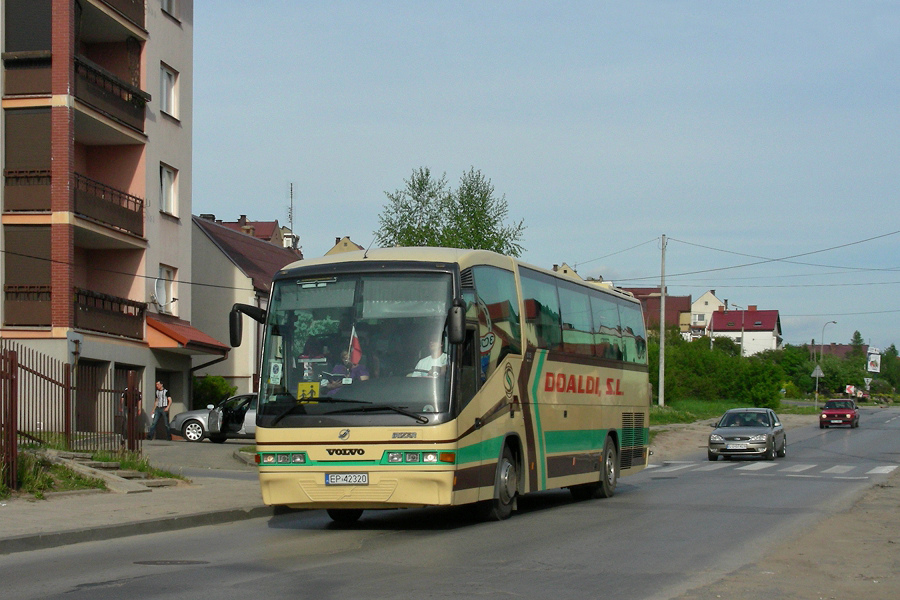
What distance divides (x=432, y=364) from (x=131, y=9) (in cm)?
2580

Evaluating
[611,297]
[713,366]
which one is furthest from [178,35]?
[713,366]

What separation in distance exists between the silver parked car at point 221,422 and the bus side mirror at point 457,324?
65.1ft

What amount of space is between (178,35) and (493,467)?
28276 millimetres

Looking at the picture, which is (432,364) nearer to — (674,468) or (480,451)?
(480,451)

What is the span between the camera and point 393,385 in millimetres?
12672

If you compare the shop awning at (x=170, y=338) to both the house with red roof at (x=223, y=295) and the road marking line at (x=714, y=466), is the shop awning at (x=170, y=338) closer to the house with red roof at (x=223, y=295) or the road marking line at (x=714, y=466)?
the house with red roof at (x=223, y=295)

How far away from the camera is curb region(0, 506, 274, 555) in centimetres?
1136

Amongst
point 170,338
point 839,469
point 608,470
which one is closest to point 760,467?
point 839,469

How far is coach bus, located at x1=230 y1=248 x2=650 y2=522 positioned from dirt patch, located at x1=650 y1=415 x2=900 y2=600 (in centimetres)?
375

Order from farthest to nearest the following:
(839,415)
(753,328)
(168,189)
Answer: (753,328) → (839,415) → (168,189)

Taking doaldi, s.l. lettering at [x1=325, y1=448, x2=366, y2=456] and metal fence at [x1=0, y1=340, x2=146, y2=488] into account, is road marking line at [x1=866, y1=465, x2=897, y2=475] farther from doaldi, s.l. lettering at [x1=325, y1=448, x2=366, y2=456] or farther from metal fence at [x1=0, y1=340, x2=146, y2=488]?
doaldi, s.l. lettering at [x1=325, y1=448, x2=366, y2=456]

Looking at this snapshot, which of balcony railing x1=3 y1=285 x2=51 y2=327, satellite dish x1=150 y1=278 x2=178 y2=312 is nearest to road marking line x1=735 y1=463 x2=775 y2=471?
balcony railing x1=3 y1=285 x2=51 y2=327

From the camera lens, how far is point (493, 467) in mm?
13805

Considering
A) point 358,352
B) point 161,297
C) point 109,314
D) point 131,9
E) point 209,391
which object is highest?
point 131,9
